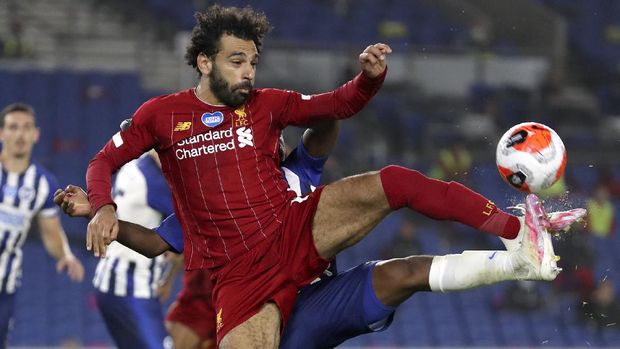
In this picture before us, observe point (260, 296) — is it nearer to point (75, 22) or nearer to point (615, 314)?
point (615, 314)

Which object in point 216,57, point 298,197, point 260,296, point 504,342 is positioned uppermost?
point 216,57

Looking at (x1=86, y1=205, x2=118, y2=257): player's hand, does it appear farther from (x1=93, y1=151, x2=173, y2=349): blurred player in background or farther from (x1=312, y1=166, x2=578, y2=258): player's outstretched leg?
(x1=93, y1=151, x2=173, y2=349): blurred player in background

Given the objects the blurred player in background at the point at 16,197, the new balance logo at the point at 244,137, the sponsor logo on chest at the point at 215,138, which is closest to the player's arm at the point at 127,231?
the sponsor logo on chest at the point at 215,138

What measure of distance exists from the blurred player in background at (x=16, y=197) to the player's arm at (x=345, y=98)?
3.35 meters

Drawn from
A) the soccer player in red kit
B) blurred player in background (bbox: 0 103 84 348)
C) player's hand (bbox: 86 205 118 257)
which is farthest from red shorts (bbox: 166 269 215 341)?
player's hand (bbox: 86 205 118 257)

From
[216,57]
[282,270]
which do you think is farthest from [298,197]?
[216,57]

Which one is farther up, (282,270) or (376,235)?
(282,270)

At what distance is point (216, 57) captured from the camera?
6.15 m

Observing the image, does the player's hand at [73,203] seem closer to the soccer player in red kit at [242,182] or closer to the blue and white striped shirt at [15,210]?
the soccer player in red kit at [242,182]

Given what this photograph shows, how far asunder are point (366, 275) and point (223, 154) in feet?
3.05

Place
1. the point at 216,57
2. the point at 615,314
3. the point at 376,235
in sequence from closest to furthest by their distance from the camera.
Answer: the point at 216,57 < the point at 615,314 < the point at 376,235

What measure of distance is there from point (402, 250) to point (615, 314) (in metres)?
2.74

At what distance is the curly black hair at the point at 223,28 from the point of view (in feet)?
20.2

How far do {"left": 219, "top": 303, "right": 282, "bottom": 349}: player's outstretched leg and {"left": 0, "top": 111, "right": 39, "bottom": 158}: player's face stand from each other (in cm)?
367
